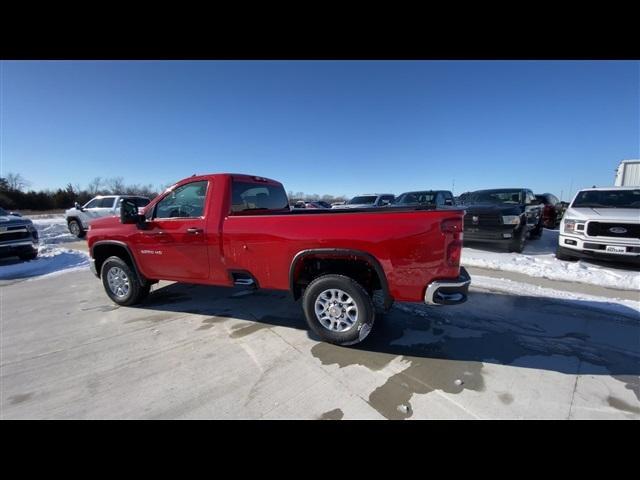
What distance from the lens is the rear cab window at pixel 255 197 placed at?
3.76 m

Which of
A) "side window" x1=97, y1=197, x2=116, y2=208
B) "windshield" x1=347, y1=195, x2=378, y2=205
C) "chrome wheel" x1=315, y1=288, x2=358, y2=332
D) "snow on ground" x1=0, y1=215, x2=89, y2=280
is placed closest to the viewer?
"chrome wheel" x1=315, y1=288, x2=358, y2=332

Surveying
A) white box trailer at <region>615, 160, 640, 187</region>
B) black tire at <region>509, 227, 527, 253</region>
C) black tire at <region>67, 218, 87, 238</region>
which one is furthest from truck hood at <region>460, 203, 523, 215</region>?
black tire at <region>67, 218, 87, 238</region>

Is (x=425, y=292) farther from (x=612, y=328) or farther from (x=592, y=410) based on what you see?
(x=612, y=328)

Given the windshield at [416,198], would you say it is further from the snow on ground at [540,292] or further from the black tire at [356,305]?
the black tire at [356,305]

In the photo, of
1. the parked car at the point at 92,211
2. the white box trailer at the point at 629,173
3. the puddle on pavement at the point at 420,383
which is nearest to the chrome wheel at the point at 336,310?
the puddle on pavement at the point at 420,383

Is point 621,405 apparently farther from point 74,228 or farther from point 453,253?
point 74,228

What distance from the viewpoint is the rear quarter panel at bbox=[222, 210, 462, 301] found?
8.74 feet

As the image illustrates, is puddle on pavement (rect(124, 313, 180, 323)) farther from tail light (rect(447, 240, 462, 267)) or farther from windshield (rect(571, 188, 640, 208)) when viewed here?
windshield (rect(571, 188, 640, 208))

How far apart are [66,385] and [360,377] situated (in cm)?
280

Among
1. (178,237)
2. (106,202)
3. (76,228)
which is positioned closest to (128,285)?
(178,237)

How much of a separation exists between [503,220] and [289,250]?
7.35 m

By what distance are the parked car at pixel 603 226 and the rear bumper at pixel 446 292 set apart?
5.76 m

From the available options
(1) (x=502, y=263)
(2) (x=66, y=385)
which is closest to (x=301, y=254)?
(2) (x=66, y=385)

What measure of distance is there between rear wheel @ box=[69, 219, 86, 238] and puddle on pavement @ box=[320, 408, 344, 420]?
17006 mm
